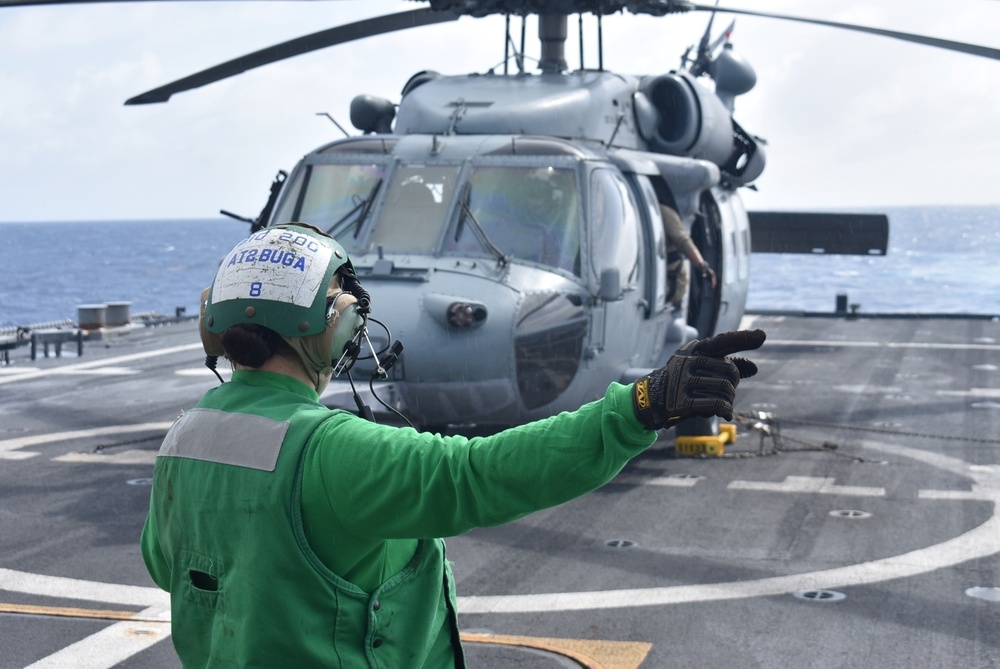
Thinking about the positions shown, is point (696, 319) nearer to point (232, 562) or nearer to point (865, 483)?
point (865, 483)

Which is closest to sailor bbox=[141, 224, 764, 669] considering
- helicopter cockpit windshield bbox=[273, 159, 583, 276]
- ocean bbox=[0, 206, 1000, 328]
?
helicopter cockpit windshield bbox=[273, 159, 583, 276]

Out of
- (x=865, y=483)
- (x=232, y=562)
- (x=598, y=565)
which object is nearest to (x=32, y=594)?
(x=598, y=565)

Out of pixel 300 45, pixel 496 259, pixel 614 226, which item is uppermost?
pixel 300 45

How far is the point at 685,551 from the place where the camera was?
7.86 m

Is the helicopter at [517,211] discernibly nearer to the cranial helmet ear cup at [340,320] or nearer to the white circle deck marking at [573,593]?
the white circle deck marking at [573,593]

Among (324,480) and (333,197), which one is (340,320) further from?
(333,197)

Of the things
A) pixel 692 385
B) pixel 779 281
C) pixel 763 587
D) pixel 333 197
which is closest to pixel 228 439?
pixel 692 385

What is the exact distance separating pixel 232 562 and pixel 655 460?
841 cm

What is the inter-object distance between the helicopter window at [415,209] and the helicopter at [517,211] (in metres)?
0.01

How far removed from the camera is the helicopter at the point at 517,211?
29.3 ft

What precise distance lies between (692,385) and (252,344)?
3.22 feet

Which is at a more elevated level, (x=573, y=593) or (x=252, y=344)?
(x=252, y=344)

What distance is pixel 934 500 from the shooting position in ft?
30.3

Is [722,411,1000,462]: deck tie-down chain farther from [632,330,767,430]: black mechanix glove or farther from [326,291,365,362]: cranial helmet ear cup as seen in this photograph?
[632,330,767,430]: black mechanix glove
